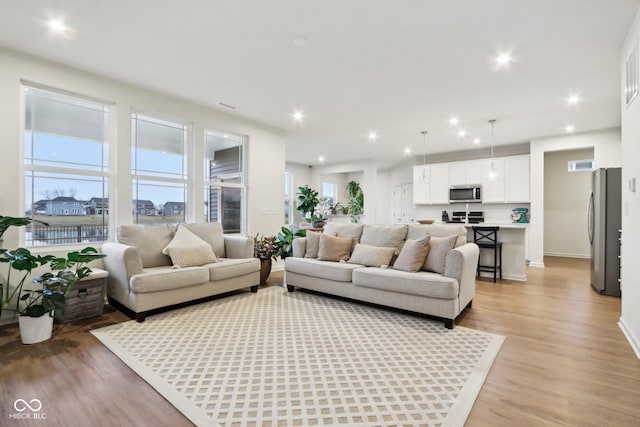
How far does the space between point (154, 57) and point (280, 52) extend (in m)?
1.28

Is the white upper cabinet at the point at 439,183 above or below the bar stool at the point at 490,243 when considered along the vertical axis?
above

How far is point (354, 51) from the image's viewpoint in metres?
3.06

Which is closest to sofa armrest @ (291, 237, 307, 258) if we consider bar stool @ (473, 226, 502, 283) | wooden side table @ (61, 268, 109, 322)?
wooden side table @ (61, 268, 109, 322)

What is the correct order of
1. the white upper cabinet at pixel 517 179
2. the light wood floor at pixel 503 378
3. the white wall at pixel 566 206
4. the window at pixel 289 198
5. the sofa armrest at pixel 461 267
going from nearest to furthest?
the light wood floor at pixel 503 378 < the sofa armrest at pixel 461 267 < the white upper cabinet at pixel 517 179 < the white wall at pixel 566 206 < the window at pixel 289 198

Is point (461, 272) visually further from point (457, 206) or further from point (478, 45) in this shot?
point (457, 206)

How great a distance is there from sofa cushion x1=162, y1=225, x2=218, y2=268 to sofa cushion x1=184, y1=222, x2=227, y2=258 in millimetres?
154

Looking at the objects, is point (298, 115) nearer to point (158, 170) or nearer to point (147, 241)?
point (158, 170)

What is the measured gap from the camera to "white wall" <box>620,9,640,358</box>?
8.09 feet

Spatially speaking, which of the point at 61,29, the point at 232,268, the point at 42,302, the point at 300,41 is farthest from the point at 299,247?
the point at 61,29

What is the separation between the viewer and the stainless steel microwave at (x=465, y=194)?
23.5ft

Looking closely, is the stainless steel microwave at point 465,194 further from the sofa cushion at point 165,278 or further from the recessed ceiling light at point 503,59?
the sofa cushion at point 165,278

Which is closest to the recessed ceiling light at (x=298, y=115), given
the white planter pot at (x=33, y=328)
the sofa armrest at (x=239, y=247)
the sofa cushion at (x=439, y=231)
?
the sofa armrest at (x=239, y=247)

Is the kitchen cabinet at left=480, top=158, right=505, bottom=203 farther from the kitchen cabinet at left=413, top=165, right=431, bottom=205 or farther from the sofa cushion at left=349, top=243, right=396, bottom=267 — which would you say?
the sofa cushion at left=349, top=243, right=396, bottom=267

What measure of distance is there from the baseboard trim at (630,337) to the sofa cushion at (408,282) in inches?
50.5
